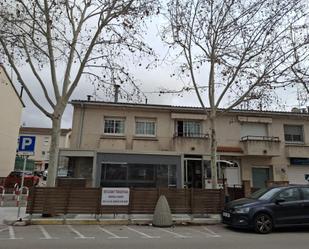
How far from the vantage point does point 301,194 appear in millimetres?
11914

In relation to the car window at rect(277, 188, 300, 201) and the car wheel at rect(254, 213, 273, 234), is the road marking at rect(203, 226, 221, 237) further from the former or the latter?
the car window at rect(277, 188, 300, 201)

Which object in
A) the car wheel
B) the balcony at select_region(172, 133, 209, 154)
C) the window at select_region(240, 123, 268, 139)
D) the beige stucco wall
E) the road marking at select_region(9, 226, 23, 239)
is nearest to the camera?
the road marking at select_region(9, 226, 23, 239)

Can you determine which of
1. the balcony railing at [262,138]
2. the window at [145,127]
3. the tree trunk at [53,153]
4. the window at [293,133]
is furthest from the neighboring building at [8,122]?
the window at [293,133]

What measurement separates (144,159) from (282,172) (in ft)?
35.7

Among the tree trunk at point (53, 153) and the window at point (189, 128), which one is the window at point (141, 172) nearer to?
the window at point (189, 128)

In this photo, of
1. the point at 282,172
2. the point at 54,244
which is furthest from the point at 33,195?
the point at 282,172

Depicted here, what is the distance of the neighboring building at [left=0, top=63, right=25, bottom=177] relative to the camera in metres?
34.4

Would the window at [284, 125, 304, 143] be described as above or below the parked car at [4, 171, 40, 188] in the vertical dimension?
above

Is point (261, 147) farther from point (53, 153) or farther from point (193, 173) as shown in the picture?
point (53, 153)

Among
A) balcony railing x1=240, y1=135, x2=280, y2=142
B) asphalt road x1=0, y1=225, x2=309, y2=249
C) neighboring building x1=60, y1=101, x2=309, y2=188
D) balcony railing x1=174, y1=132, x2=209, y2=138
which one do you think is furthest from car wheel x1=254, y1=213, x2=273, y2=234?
balcony railing x1=240, y1=135, x2=280, y2=142

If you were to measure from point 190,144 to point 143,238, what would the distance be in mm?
13125

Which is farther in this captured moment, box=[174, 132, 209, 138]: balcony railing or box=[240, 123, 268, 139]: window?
box=[240, 123, 268, 139]: window

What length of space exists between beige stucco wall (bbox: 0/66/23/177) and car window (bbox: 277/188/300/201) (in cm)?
2995

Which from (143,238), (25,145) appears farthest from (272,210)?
(25,145)
